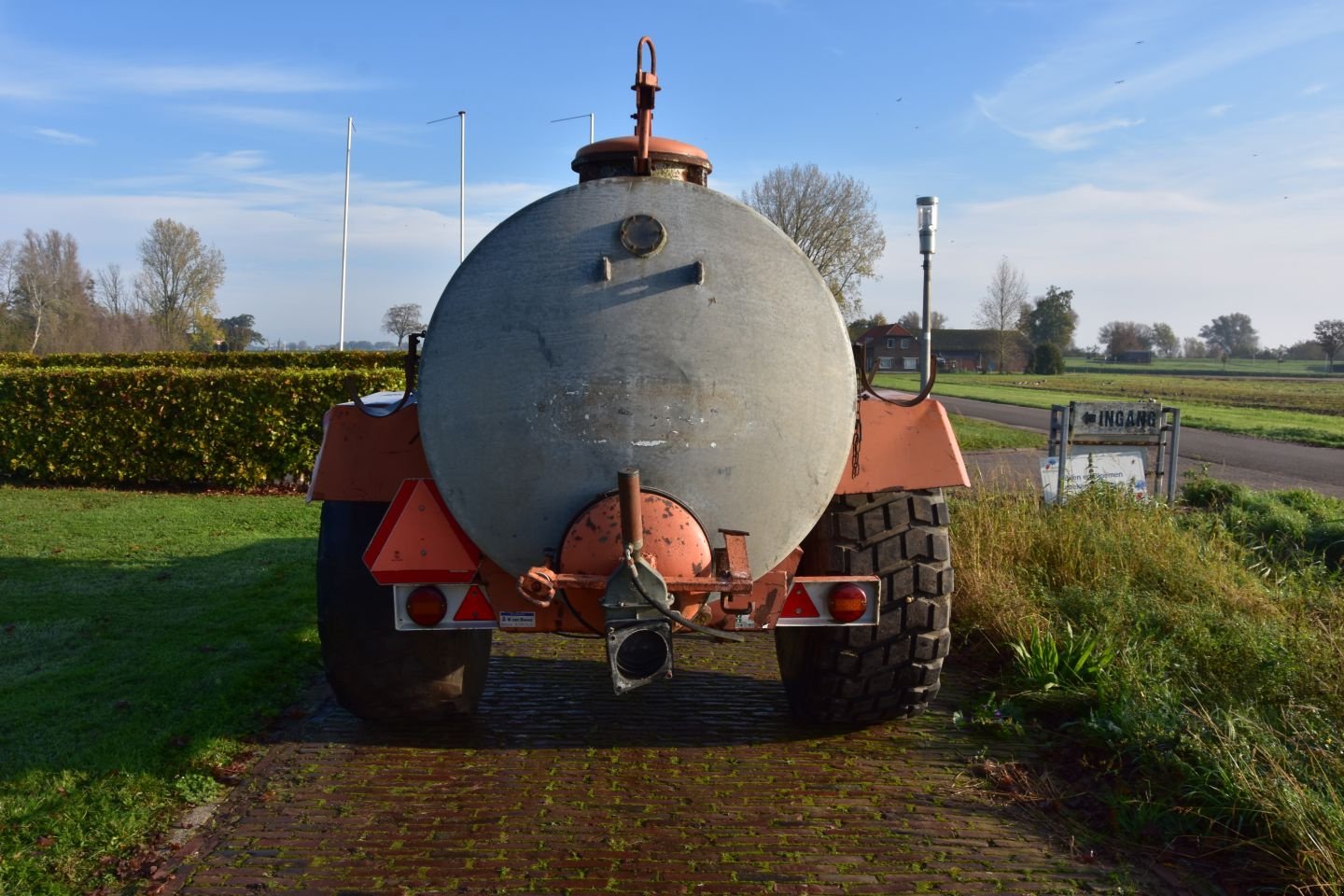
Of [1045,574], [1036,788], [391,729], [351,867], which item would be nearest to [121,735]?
[391,729]

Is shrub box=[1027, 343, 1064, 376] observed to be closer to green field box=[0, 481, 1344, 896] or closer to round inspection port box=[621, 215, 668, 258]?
green field box=[0, 481, 1344, 896]

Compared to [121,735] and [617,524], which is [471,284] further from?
[121,735]

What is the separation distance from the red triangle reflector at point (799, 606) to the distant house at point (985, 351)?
84287 mm

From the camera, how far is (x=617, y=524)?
321 cm

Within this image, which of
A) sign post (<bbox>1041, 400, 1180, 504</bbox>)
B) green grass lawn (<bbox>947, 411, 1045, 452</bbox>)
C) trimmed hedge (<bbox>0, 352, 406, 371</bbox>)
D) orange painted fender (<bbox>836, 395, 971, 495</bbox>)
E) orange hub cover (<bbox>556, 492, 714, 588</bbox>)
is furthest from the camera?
trimmed hedge (<bbox>0, 352, 406, 371</bbox>)

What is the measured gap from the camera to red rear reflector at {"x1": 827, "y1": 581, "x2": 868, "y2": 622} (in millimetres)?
3809

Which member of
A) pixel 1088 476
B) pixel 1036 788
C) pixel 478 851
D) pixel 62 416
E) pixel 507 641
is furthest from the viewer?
pixel 62 416

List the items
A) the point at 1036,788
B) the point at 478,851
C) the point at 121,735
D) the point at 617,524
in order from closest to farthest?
1. the point at 617,524
2. the point at 478,851
3. the point at 1036,788
4. the point at 121,735

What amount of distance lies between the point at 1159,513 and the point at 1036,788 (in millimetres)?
4132

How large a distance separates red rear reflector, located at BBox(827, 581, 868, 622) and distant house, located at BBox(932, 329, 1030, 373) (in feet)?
276

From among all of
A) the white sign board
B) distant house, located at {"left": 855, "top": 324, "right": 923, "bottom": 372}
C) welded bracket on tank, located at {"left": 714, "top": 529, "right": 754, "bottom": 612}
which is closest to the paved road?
the white sign board

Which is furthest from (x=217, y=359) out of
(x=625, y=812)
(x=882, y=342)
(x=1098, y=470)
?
(x=625, y=812)

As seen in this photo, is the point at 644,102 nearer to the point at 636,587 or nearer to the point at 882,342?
the point at 636,587

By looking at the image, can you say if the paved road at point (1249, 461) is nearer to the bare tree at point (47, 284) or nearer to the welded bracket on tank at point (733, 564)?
the welded bracket on tank at point (733, 564)
